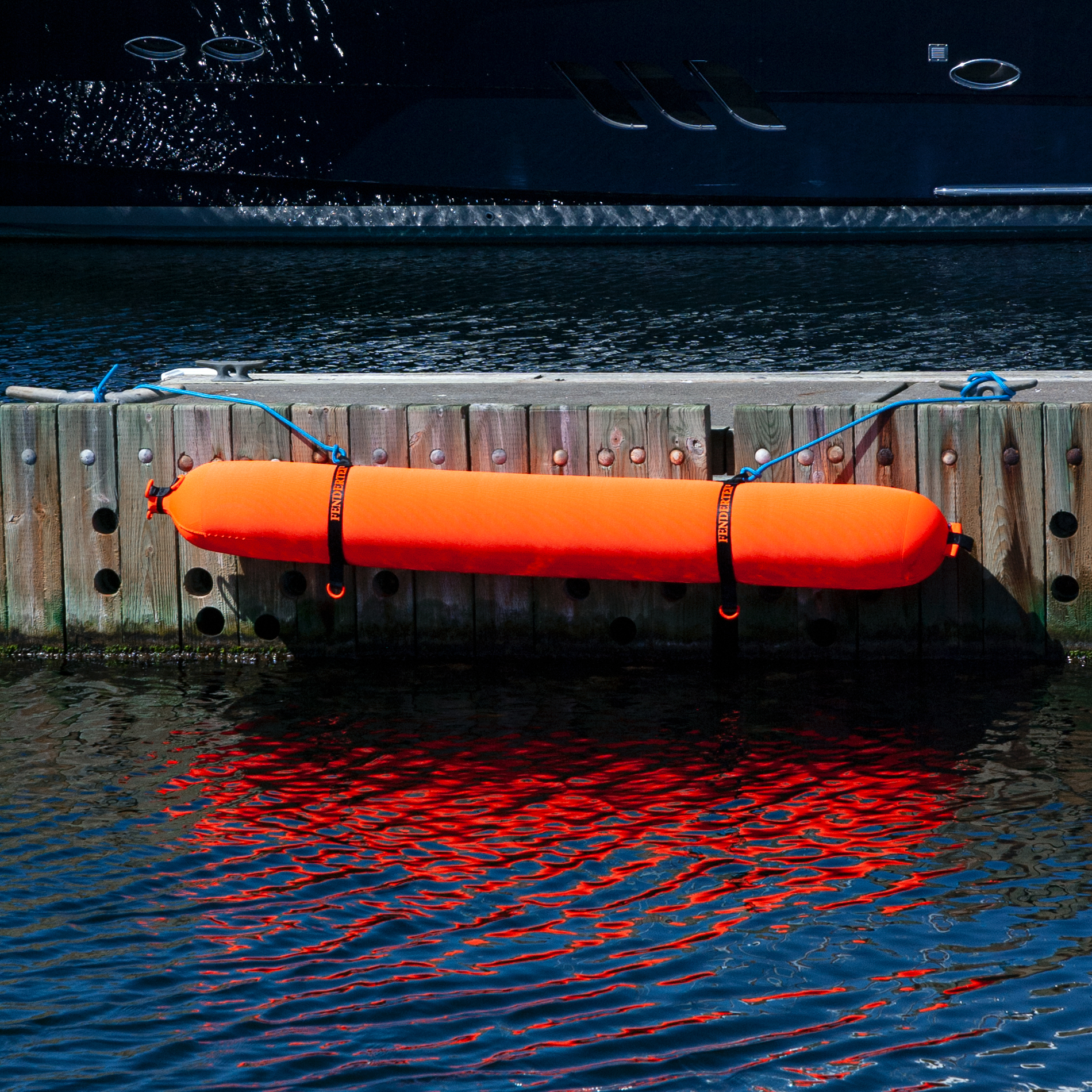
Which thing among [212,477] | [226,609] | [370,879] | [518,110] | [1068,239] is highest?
[518,110]

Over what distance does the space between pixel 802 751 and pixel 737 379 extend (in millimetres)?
2182

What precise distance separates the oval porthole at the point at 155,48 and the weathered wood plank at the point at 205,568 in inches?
819

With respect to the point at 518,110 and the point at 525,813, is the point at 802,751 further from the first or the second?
the point at 518,110

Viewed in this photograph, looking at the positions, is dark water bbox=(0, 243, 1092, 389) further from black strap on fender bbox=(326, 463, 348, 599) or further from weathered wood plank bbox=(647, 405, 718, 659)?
weathered wood plank bbox=(647, 405, 718, 659)

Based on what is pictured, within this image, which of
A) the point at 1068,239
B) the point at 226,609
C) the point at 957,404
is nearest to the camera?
the point at 957,404

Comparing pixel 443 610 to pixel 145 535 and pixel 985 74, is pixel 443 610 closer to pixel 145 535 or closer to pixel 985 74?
pixel 145 535

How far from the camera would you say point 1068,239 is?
24.2 metres

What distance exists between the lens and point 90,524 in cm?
616

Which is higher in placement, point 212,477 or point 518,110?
point 518,110

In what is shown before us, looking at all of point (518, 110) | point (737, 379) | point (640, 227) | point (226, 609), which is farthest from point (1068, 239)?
point (226, 609)

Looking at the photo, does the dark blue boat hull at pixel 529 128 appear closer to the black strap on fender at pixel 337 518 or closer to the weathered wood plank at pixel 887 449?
the weathered wood plank at pixel 887 449

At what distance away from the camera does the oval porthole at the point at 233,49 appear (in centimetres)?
2469

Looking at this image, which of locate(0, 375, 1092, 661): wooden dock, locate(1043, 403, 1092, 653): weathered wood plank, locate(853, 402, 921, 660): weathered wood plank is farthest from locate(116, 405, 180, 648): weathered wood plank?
locate(1043, 403, 1092, 653): weathered wood plank

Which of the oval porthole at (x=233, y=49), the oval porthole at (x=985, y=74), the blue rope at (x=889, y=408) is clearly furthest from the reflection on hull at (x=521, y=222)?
the blue rope at (x=889, y=408)
